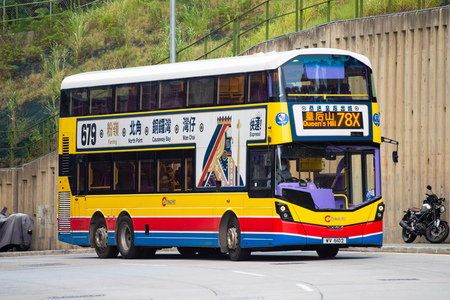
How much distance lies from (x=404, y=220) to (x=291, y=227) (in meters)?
7.67

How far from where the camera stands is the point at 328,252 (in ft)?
70.8

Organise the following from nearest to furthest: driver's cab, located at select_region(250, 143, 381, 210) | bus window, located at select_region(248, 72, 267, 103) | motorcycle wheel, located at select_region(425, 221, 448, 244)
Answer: driver's cab, located at select_region(250, 143, 381, 210)
bus window, located at select_region(248, 72, 267, 103)
motorcycle wheel, located at select_region(425, 221, 448, 244)

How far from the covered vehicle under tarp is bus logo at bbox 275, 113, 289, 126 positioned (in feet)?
56.8

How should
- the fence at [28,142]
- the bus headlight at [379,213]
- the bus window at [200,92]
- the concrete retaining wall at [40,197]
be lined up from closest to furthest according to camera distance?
the bus headlight at [379,213]
the bus window at [200,92]
the concrete retaining wall at [40,197]
the fence at [28,142]

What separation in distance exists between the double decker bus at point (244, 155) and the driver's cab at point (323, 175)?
0.8 inches

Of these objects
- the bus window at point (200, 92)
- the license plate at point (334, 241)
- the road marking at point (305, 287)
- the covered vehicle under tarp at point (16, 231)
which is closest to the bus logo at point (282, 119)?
the bus window at point (200, 92)

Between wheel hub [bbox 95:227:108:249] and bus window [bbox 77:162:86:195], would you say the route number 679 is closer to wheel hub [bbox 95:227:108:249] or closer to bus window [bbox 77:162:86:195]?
bus window [bbox 77:162:86:195]

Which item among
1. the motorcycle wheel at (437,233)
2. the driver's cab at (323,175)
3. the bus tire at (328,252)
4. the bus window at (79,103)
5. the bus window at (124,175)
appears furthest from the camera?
the motorcycle wheel at (437,233)

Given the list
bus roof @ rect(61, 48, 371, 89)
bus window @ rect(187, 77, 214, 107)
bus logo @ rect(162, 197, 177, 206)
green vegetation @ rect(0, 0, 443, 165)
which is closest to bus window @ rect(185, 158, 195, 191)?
bus logo @ rect(162, 197, 177, 206)

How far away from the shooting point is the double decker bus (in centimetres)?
1962

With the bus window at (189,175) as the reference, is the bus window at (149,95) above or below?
above

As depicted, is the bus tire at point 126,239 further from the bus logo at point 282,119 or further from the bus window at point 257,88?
the bus logo at point 282,119

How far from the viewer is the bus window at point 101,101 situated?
24.0m

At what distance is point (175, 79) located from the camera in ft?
72.8
